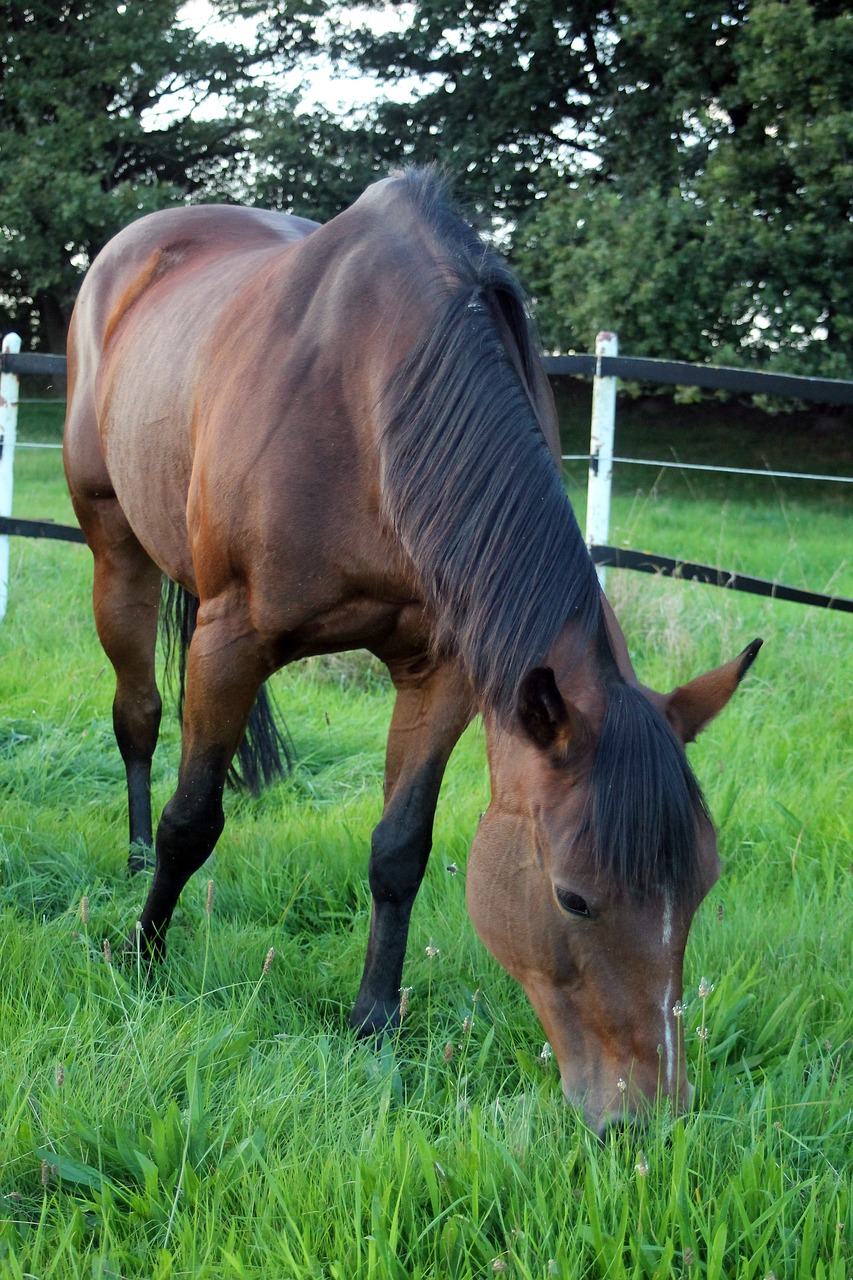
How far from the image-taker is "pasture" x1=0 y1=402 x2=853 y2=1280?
5.53ft

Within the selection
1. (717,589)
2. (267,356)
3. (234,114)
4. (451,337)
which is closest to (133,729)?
(267,356)

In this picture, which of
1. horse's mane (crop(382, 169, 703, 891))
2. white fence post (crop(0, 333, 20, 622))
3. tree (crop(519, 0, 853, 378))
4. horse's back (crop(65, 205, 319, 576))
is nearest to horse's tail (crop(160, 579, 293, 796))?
horse's back (crop(65, 205, 319, 576))

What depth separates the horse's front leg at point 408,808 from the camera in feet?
8.79

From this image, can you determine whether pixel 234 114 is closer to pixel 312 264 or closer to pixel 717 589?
pixel 717 589

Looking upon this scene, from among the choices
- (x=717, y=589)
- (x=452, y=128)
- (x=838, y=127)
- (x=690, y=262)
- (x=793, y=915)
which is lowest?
(x=793, y=915)

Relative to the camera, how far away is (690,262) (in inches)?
552

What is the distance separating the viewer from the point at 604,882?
182 cm

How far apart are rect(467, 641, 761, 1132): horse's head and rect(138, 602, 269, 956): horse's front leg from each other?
87 cm

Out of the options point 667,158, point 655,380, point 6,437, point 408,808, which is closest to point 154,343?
point 408,808

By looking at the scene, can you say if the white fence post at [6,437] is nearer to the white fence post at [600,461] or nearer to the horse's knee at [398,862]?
the white fence post at [600,461]

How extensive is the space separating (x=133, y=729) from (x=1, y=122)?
19.0m

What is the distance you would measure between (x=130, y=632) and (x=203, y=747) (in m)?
1.31

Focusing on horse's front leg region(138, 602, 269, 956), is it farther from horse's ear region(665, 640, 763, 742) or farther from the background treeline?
the background treeline

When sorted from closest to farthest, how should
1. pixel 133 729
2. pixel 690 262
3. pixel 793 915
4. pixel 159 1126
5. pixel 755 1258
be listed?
1. pixel 755 1258
2. pixel 159 1126
3. pixel 793 915
4. pixel 133 729
5. pixel 690 262
